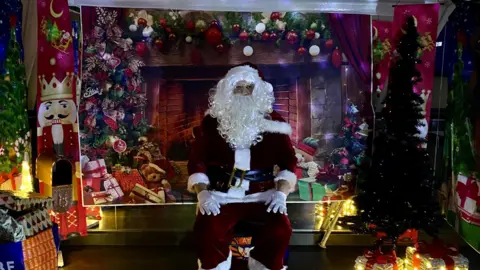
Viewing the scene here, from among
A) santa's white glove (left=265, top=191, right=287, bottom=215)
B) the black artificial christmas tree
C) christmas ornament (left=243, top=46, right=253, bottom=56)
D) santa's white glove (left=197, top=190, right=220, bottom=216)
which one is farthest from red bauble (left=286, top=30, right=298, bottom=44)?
santa's white glove (left=197, top=190, right=220, bottom=216)

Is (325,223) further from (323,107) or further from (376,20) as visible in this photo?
(376,20)

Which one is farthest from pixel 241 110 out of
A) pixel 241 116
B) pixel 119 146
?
pixel 119 146

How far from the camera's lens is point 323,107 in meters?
3.35

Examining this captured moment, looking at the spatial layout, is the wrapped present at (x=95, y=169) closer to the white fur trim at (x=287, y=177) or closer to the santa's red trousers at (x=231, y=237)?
the santa's red trousers at (x=231, y=237)

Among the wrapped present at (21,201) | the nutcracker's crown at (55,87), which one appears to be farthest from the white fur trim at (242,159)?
the nutcracker's crown at (55,87)

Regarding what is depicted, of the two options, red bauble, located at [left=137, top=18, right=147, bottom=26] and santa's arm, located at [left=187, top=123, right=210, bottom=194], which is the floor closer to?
santa's arm, located at [left=187, top=123, right=210, bottom=194]

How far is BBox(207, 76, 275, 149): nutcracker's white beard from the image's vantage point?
287 centimetres

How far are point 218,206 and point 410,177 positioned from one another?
1.20 meters

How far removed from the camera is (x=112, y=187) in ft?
11.0

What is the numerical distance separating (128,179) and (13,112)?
91 cm

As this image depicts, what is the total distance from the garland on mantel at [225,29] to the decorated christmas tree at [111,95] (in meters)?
0.12

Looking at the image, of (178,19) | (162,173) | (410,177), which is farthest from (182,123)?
(410,177)

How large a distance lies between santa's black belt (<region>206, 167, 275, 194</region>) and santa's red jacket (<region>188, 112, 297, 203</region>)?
31mm

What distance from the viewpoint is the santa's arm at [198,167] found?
280cm
